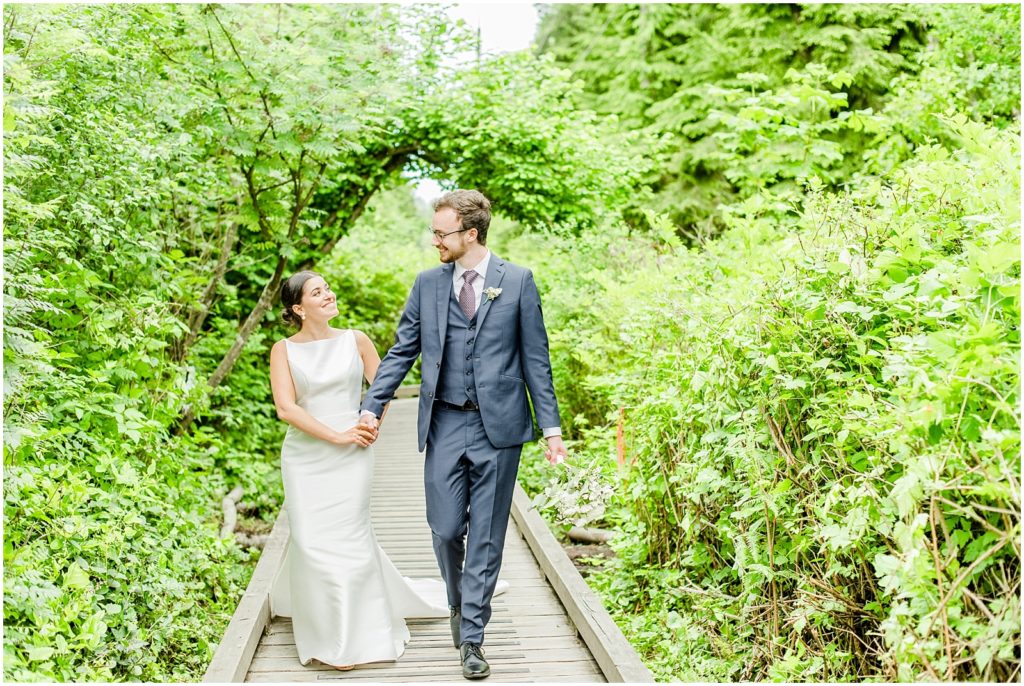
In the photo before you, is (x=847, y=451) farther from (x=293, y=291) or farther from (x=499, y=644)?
(x=293, y=291)

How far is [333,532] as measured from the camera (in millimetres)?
4754

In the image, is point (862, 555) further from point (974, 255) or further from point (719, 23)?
point (719, 23)

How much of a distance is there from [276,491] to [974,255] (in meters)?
8.81

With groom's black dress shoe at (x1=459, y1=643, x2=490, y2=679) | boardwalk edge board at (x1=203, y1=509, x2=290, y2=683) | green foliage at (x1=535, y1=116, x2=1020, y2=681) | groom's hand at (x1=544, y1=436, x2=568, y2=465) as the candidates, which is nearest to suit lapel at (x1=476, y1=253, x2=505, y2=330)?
A: groom's hand at (x1=544, y1=436, x2=568, y2=465)

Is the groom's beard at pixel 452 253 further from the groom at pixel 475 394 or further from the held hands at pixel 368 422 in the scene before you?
the held hands at pixel 368 422

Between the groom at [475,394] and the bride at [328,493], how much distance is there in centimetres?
48

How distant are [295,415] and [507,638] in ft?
5.74

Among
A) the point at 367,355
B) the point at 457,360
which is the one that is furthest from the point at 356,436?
the point at 457,360

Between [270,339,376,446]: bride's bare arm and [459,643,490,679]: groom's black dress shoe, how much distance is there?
117 centimetres

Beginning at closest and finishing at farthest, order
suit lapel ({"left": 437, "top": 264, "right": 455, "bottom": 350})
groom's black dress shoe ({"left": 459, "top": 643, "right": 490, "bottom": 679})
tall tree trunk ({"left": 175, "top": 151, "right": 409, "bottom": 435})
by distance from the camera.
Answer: groom's black dress shoe ({"left": 459, "top": 643, "right": 490, "bottom": 679})
suit lapel ({"left": 437, "top": 264, "right": 455, "bottom": 350})
tall tree trunk ({"left": 175, "top": 151, "right": 409, "bottom": 435})

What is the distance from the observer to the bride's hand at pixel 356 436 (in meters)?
4.77

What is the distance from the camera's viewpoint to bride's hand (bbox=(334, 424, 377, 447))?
188 inches

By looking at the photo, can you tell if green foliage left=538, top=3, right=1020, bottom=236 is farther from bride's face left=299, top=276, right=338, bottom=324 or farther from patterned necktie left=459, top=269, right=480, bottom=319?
bride's face left=299, top=276, right=338, bottom=324

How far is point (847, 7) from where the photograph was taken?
634 inches
